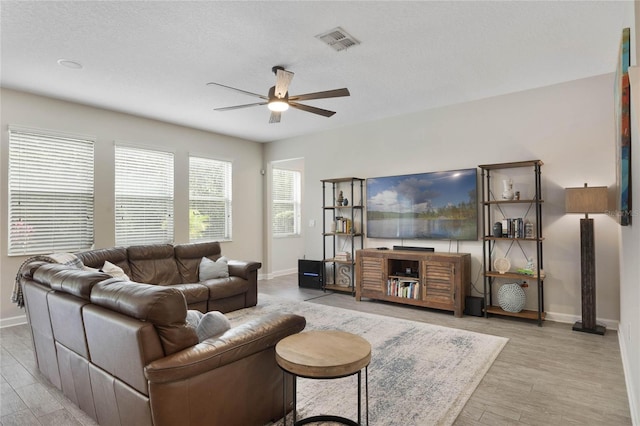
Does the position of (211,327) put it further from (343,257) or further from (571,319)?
(571,319)

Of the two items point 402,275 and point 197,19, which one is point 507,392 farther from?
point 197,19

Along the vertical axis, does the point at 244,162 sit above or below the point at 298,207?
above

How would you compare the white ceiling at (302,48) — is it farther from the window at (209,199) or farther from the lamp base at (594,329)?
the lamp base at (594,329)

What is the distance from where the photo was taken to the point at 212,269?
4.99 metres

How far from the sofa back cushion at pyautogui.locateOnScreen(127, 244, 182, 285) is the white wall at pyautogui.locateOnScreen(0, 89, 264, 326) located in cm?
85

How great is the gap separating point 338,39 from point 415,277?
328cm

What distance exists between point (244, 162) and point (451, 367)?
5536 millimetres

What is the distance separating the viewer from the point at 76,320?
2131 mm

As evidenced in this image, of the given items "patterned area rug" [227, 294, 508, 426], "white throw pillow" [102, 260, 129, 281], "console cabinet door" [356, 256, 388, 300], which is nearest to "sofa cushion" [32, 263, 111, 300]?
"white throw pillow" [102, 260, 129, 281]

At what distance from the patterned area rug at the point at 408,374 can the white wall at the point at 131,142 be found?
269 centimetres

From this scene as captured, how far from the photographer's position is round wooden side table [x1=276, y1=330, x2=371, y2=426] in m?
1.69

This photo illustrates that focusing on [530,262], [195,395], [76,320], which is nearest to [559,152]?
[530,262]

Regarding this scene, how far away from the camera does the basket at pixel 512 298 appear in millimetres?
4238

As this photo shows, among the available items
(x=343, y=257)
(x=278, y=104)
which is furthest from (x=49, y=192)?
(x=343, y=257)
